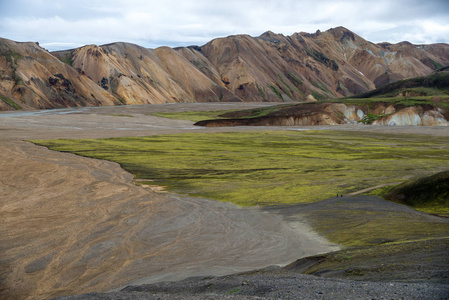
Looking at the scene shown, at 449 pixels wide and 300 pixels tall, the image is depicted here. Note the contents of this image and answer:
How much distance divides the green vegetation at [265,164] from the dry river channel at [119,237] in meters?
3.23

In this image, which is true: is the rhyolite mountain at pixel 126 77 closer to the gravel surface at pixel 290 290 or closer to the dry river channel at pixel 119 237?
the dry river channel at pixel 119 237

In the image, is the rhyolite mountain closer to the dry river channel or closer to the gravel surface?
the dry river channel

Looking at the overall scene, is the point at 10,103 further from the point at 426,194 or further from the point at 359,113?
the point at 426,194

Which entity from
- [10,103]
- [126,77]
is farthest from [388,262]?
[126,77]

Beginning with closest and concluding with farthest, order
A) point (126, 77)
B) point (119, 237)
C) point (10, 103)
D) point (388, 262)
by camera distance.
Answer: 1. point (388, 262)
2. point (119, 237)
3. point (10, 103)
4. point (126, 77)

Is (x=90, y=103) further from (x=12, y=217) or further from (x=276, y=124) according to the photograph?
(x=12, y=217)

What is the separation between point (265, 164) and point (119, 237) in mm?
20550

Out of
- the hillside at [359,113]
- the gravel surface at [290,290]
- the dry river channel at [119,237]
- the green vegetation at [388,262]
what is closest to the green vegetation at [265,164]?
the dry river channel at [119,237]

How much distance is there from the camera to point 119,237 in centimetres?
1587

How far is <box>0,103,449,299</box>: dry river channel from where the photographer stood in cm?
1254

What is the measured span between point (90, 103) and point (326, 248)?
12916 centimetres

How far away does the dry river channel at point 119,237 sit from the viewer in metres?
12.5

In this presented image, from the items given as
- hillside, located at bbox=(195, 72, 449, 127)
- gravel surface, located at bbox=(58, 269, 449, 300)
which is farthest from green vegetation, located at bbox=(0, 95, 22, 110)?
gravel surface, located at bbox=(58, 269, 449, 300)

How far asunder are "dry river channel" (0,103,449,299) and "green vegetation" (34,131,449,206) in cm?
323
